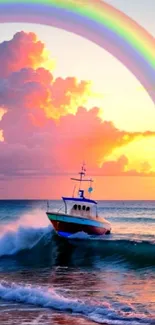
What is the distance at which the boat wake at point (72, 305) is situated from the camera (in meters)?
14.8

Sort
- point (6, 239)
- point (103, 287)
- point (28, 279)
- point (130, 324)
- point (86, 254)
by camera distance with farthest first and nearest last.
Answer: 1. point (6, 239)
2. point (86, 254)
3. point (28, 279)
4. point (103, 287)
5. point (130, 324)

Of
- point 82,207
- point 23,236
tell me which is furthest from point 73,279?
point 23,236

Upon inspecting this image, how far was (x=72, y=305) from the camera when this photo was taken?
16.3m

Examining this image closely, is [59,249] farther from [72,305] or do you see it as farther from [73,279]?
[72,305]

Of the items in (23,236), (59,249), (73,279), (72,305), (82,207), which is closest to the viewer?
(72,305)

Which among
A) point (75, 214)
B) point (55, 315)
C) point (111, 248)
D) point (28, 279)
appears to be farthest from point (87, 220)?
point (55, 315)

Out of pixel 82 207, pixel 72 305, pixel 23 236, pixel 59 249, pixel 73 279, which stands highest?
pixel 82 207

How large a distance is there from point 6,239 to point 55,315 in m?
19.4

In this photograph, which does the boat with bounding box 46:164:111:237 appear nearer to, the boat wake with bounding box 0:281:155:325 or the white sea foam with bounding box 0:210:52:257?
the white sea foam with bounding box 0:210:52:257

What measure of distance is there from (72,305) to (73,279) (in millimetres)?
5119

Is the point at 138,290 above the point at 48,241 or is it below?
below

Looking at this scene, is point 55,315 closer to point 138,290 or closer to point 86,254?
point 138,290

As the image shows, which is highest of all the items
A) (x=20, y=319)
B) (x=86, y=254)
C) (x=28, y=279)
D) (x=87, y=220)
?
(x=87, y=220)

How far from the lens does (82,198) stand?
35.9 metres
